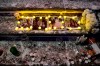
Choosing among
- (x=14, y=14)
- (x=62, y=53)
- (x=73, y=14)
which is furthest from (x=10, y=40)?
(x=73, y=14)

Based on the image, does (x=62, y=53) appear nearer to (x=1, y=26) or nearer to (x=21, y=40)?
(x=21, y=40)

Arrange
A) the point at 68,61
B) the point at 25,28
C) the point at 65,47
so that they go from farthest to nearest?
the point at 25,28, the point at 65,47, the point at 68,61

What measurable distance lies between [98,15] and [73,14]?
3.96ft

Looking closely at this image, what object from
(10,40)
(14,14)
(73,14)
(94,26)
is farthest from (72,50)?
(14,14)

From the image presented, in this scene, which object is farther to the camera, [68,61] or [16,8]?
[16,8]

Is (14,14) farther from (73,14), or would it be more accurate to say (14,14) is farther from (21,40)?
(73,14)

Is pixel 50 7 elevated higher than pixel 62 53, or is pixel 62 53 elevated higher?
pixel 50 7

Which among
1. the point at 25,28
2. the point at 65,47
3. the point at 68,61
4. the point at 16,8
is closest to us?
the point at 68,61

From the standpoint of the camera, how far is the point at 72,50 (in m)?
7.16

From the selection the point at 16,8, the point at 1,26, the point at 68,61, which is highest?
the point at 16,8

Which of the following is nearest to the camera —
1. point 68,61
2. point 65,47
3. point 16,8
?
point 68,61

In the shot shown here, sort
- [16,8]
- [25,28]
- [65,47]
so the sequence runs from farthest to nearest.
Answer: [16,8] < [25,28] < [65,47]

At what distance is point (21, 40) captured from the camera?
7512 millimetres

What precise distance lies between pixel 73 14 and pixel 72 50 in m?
2.08
